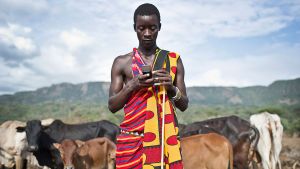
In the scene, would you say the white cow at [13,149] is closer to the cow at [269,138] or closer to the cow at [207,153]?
the cow at [207,153]

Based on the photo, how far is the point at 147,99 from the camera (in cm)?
288

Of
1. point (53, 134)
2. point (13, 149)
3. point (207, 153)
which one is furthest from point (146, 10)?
point (13, 149)

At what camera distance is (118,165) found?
2.94 metres

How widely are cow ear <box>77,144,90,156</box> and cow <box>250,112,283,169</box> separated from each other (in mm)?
4907

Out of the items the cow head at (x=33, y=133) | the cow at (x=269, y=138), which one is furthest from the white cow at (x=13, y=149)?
the cow at (x=269, y=138)

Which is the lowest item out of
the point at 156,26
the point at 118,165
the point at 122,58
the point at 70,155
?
the point at 70,155

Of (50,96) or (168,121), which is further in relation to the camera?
(50,96)

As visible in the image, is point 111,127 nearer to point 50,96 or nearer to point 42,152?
point 42,152

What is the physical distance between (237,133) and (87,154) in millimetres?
4435

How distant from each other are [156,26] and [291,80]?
141521 mm

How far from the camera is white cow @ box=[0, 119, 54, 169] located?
12.5 meters

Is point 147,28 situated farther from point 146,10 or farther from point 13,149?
point 13,149

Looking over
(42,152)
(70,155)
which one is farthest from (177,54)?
(42,152)

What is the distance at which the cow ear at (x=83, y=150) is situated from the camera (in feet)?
31.9
